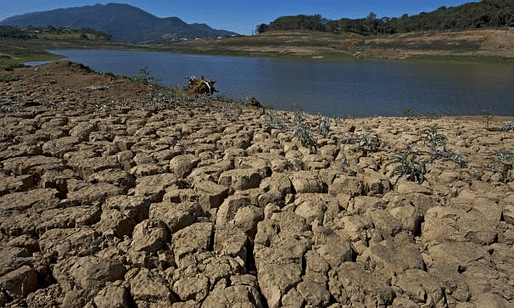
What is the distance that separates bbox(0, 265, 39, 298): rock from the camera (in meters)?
1.94

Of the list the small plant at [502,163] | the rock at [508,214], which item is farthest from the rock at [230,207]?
the small plant at [502,163]

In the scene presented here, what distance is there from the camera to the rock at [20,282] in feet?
6.35

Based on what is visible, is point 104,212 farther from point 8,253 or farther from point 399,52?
point 399,52

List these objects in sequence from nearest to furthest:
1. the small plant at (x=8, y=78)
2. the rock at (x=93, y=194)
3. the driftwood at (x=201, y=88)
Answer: the rock at (x=93, y=194), the small plant at (x=8, y=78), the driftwood at (x=201, y=88)

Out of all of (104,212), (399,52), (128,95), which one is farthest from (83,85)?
(399,52)

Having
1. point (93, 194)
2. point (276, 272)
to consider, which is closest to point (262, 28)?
point (93, 194)

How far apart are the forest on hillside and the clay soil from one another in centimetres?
5297

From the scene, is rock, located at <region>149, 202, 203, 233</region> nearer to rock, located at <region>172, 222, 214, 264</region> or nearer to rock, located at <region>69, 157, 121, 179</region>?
rock, located at <region>172, 222, 214, 264</region>

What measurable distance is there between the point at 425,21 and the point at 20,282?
6868cm

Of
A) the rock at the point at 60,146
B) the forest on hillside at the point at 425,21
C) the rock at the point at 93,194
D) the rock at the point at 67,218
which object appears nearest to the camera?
the rock at the point at 67,218

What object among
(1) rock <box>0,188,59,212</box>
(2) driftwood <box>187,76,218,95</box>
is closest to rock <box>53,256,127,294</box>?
(1) rock <box>0,188,59,212</box>

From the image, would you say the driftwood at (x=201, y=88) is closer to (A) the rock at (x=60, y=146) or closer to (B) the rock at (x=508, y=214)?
(A) the rock at (x=60, y=146)

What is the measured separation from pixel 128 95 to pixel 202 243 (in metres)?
5.78

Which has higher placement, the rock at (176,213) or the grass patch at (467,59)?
the grass patch at (467,59)
